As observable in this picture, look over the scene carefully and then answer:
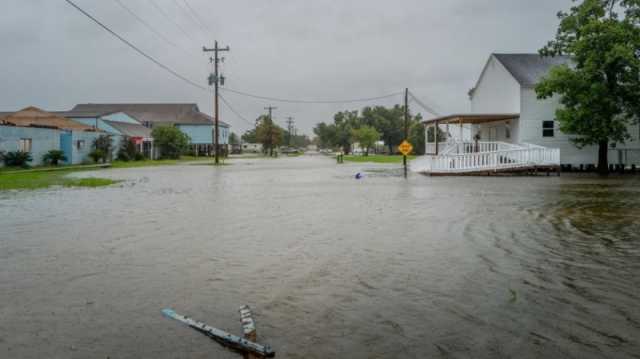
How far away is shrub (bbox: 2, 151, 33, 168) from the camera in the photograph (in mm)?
37500

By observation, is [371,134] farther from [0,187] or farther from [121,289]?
[121,289]

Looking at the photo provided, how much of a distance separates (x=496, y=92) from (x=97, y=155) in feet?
115

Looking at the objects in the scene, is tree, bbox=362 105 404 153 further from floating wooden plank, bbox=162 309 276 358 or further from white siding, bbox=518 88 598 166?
floating wooden plank, bbox=162 309 276 358

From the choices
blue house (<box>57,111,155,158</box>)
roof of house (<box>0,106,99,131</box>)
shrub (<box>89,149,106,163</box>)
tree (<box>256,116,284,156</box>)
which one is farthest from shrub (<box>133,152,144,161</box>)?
tree (<box>256,116,284,156</box>)

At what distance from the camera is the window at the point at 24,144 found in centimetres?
3972

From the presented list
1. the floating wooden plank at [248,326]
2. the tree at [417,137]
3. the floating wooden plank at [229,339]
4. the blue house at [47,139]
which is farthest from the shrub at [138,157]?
the tree at [417,137]

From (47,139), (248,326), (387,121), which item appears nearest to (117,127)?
(47,139)

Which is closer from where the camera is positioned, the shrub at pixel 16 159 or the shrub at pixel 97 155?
the shrub at pixel 16 159

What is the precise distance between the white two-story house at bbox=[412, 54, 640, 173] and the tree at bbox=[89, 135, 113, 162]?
99.0ft

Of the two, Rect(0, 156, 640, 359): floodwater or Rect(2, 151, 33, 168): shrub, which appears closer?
Rect(0, 156, 640, 359): floodwater

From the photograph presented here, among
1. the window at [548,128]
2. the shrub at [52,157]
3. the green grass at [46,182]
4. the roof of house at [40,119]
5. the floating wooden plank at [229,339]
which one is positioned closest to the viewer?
the floating wooden plank at [229,339]

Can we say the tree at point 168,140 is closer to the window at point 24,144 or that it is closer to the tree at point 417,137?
the window at point 24,144

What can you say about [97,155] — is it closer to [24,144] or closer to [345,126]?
[24,144]

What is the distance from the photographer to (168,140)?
68.9 metres
